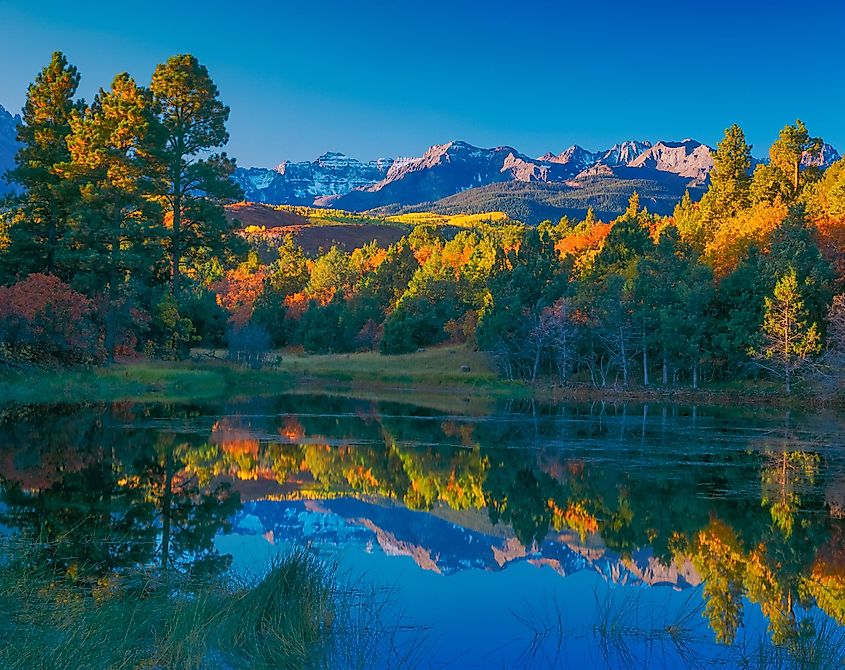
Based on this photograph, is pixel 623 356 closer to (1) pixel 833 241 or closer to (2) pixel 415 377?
(1) pixel 833 241

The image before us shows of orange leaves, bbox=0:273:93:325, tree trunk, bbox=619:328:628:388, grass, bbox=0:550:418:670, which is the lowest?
tree trunk, bbox=619:328:628:388

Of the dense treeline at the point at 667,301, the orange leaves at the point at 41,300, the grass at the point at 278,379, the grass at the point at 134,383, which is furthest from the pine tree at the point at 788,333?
the orange leaves at the point at 41,300

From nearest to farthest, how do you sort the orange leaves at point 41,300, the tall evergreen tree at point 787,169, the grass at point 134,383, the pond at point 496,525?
the pond at point 496,525, the grass at point 134,383, the orange leaves at point 41,300, the tall evergreen tree at point 787,169

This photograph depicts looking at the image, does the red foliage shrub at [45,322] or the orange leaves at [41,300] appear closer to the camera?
the orange leaves at [41,300]

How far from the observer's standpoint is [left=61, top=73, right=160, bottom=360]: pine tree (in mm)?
46156

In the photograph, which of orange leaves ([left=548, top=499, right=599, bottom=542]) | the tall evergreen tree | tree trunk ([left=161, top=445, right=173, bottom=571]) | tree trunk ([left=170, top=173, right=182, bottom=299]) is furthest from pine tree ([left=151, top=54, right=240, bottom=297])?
the tall evergreen tree

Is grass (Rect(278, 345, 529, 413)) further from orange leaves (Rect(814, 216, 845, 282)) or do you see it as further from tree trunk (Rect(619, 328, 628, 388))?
orange leaves (Rect(814, 216, 845, 282))

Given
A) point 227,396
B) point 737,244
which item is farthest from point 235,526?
point 737,244

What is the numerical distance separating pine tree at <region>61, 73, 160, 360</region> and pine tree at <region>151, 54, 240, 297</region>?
3.51 meters

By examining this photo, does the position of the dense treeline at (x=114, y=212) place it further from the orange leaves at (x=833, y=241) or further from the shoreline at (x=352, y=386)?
the orange leaves at (x=833, y=241)

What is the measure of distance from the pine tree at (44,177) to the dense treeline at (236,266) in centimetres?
10

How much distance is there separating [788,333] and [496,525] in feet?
147

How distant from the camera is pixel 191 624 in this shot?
8.02 m

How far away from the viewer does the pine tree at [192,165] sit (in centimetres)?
5297
